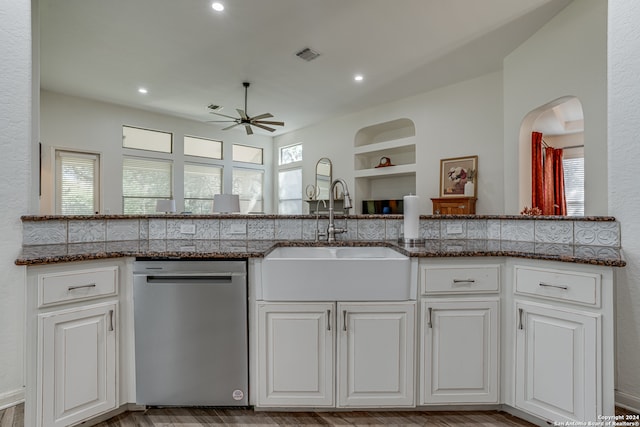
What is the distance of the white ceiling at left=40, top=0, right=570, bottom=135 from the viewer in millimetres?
2781

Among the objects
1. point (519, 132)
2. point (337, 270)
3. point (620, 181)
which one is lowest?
point (337, 270)

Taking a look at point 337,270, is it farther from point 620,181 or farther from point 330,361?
point 620,181

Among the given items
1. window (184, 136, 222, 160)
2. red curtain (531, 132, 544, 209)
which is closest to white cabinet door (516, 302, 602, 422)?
red curtain (531, 132, 544, 209)

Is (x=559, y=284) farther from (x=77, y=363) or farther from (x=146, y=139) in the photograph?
(x=146, y=139)

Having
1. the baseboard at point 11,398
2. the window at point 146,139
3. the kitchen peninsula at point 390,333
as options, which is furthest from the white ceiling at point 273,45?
the baseboard at point 11,398

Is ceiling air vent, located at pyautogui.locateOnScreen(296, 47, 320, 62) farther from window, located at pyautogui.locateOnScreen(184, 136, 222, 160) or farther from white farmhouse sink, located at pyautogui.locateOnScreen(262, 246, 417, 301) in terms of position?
window, located at pyautogui.locateOnScreen(184, 136, 222, 160)

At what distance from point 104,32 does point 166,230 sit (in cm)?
254

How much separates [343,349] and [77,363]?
121cm

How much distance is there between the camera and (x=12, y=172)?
5.16ft

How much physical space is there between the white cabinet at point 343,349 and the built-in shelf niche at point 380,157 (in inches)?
159

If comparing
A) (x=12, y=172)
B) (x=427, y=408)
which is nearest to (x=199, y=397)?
(x=427, y=408)

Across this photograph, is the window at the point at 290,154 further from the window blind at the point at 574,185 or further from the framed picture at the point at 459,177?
the window blind at the point at 574,185

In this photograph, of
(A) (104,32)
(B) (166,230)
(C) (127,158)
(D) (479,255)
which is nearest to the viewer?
(D) (479,255)

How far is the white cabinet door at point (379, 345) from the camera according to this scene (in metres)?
1.50
